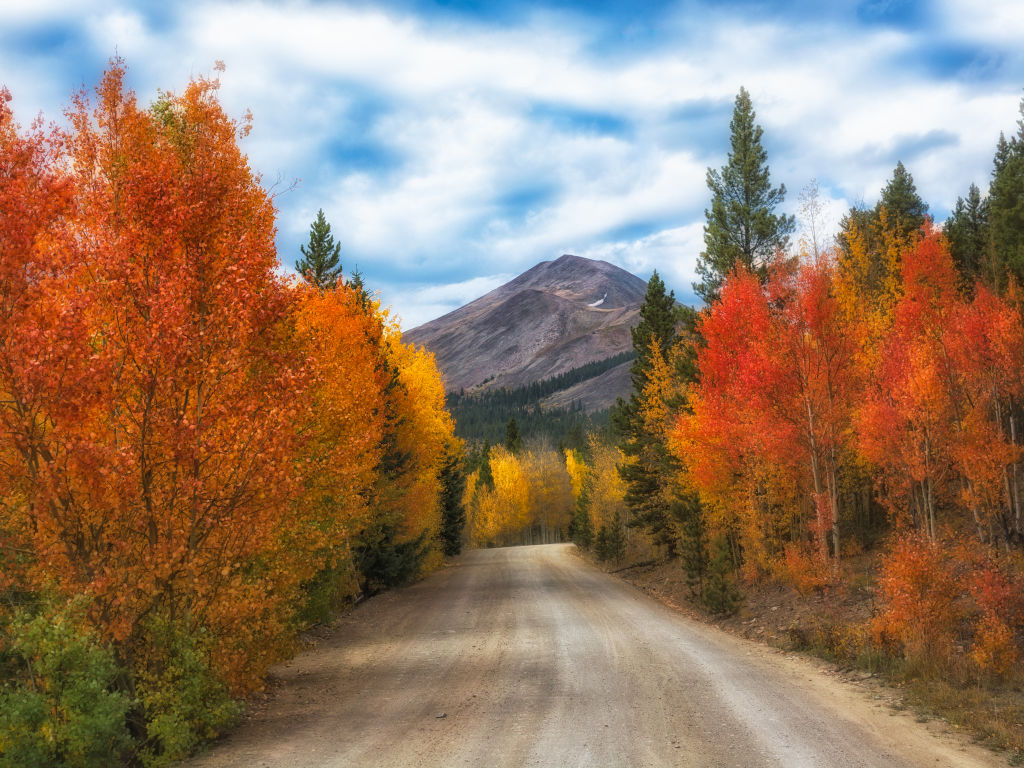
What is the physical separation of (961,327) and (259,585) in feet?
71.1

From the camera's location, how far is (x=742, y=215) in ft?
102

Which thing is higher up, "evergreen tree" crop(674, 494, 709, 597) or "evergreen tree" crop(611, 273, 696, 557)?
"evergreen tree" crop(611, 273, 696, 557)

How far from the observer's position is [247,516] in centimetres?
947

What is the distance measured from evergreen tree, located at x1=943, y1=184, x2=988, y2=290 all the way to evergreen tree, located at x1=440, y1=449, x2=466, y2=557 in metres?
28.7

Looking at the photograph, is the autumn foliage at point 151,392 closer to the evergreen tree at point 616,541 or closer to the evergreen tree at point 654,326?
the evergreen tree at point 654,326

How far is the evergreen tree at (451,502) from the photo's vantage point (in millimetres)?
41159

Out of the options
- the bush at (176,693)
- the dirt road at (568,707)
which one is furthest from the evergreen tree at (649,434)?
the bush at (176,693)

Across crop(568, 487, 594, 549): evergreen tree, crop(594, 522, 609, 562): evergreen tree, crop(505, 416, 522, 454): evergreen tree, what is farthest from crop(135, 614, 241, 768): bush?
crop(505, 416, 522, 454): evergreen tree

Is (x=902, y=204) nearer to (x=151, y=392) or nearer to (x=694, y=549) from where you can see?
(x=694, y=549)

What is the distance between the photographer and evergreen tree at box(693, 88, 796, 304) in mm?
30734

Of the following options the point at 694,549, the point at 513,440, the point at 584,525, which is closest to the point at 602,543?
the point at 584,525

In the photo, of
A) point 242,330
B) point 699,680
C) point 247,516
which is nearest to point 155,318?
point 242,330

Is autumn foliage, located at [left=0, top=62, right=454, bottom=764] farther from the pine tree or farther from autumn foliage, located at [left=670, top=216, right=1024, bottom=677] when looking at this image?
the pine tree

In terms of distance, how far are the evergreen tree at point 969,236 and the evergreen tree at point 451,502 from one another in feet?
94.3
